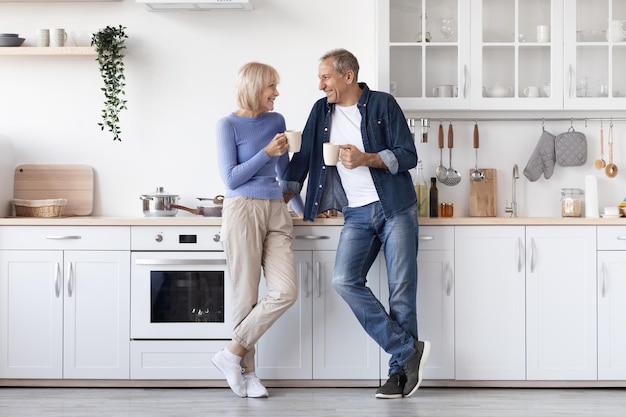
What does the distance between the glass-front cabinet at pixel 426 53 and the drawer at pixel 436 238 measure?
0.66 m

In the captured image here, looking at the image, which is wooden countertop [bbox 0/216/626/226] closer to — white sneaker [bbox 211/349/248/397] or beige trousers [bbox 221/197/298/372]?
beige trousers [bbox 221/197/298/372]

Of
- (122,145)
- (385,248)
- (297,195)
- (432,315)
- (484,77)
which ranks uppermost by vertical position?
(484,77)

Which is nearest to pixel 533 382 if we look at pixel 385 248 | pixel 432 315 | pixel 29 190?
pixel 432 315

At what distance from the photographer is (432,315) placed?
3.96 m

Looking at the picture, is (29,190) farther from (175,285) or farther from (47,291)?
(175,285)

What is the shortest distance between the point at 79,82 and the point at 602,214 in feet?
9.62

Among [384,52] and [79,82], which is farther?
[79,82]

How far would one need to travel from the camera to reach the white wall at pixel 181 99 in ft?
14.6

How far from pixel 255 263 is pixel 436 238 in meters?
0.90

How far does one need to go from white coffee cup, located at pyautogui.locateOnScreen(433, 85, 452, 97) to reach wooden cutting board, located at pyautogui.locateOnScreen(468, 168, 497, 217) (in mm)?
496

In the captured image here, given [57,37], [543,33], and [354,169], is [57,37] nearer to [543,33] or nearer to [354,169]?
[354,169]

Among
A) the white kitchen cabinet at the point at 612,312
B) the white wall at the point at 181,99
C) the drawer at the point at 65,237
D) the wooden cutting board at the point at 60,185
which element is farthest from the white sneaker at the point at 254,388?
the white kitchen cabinet at the point at 612,312

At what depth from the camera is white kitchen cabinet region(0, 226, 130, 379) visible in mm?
3949

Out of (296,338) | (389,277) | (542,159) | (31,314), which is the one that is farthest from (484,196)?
(31,314)
